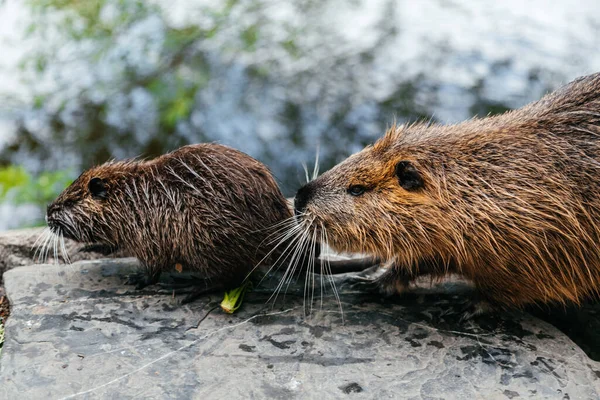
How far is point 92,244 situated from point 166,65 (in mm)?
3845

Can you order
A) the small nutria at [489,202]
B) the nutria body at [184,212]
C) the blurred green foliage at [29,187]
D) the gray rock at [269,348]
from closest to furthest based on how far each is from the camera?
the gray rock at [269,348] < the small nutria at [489,202] < the nutria body at [184,212] < the blurred green foliage at [29,187]

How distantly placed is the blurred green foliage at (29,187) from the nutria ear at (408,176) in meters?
3.96

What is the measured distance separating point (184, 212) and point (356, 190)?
981 mm

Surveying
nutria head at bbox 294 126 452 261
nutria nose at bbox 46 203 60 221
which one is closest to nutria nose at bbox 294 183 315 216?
nutria head at bbox 294 126 452 261

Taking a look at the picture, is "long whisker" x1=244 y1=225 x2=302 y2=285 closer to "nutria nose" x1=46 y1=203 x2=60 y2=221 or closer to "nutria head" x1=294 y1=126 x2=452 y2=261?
"nutria head" x1=294 y1=126 x2=452 y2=261

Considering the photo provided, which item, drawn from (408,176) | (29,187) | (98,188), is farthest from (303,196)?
(29,187)

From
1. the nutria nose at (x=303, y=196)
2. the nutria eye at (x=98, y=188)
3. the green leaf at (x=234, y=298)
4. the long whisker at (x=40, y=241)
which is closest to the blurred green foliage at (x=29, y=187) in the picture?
the long whisker at (x=40, y=241)

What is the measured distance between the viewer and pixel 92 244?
4414mm

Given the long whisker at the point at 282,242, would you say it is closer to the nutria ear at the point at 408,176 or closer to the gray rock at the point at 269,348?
the gray rock at the point at 269,348

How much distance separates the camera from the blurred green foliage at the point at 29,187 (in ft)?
21.5

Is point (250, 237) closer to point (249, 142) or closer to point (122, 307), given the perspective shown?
point (122, 307)

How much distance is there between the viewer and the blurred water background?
7.50 m

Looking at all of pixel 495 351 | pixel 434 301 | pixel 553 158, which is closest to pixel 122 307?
pixel 434 301

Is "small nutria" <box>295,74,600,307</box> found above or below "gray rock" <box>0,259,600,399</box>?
above
